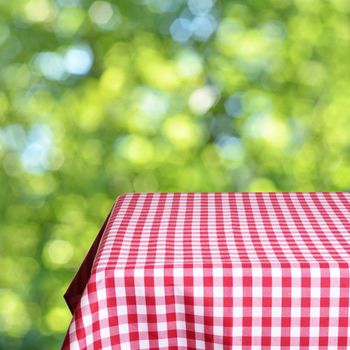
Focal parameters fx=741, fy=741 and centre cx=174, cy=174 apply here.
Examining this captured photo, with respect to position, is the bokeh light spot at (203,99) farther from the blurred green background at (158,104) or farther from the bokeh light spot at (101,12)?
the bokeh light spot at (101,12)

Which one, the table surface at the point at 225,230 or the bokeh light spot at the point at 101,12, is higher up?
the bokeh light spot at the point at 101,12

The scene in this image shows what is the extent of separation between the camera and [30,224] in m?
2.65

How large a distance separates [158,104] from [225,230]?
98 cm

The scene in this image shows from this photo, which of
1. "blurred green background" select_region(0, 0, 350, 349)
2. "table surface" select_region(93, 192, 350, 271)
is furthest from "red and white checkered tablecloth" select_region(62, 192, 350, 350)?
"blurred green background" select_region(0, 0, 350, 349)

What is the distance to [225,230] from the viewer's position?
1667 mm

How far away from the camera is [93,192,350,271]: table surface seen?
147cm

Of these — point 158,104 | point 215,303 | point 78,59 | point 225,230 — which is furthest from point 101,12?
point 215,303

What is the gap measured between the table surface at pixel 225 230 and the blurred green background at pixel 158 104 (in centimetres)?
62

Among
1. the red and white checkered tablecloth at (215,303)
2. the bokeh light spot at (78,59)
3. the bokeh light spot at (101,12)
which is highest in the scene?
the bokeh light spot at (101,12)

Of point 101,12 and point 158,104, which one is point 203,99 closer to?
point 158,104

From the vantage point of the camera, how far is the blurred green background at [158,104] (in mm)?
2521

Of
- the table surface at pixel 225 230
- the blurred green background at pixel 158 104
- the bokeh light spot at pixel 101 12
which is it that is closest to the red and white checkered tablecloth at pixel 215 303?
the table surface at pixel 225 230

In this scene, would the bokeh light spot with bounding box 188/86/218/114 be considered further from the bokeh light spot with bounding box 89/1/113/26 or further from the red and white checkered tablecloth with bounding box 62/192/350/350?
the red and white checkered tablecloth with bounding box 62/192/350/350

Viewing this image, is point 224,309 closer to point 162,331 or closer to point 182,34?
point 162,331
